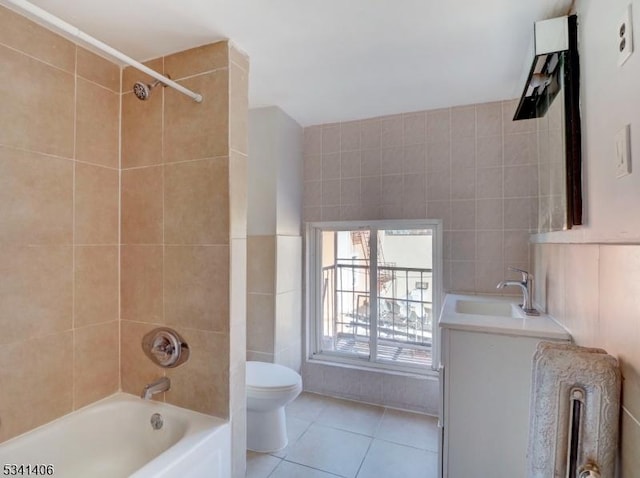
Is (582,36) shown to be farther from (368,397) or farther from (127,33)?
(368,397)

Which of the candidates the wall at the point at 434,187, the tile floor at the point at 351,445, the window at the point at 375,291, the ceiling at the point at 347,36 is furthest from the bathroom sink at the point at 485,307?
the ceiling at the point at 347,36

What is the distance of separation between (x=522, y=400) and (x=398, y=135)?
6.58ft

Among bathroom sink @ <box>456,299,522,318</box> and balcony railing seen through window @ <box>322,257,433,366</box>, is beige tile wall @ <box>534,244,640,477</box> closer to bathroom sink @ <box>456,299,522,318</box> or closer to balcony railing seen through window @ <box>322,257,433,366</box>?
bathroom sink @ <box>456,299,522,318</box>

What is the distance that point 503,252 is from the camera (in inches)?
95.0

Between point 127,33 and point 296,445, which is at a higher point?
point 127,33

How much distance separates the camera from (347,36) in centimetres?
161

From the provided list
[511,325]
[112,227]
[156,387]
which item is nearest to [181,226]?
[112,227]

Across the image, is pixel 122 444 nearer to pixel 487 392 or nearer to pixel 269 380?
pixel 269 380

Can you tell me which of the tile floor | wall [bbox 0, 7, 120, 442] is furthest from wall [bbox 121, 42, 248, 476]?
the tile floor

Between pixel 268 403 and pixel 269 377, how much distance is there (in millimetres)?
157

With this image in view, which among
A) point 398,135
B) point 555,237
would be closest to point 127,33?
point 398,135

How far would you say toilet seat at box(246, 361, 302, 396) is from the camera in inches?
80.0

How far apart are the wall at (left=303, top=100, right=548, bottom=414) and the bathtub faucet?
4.80 ft

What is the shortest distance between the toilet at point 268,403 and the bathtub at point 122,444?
0.49 metres
